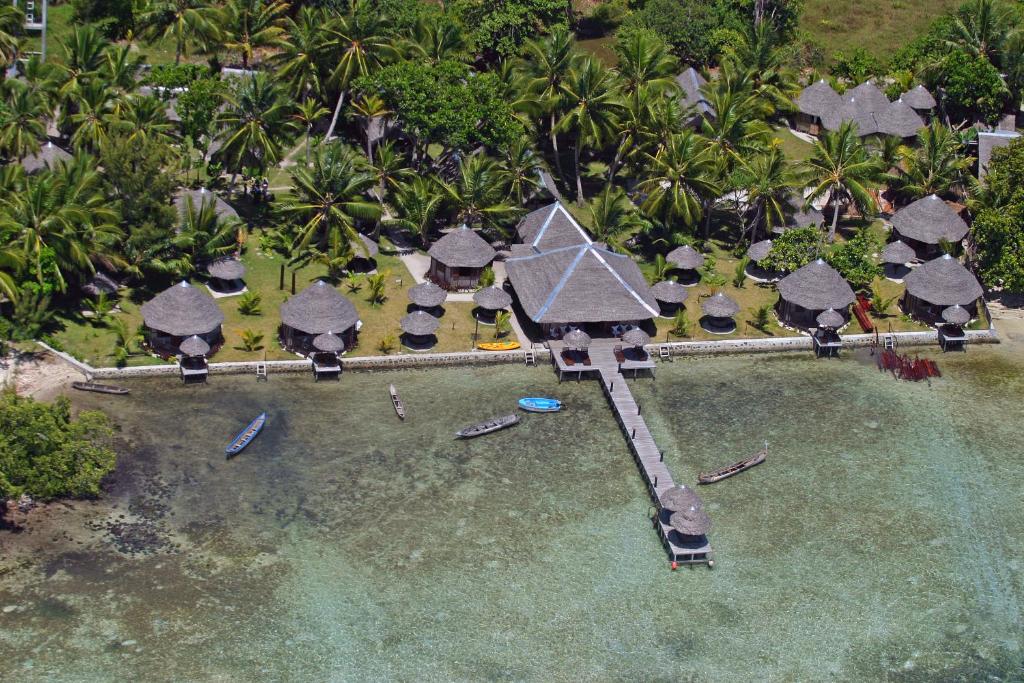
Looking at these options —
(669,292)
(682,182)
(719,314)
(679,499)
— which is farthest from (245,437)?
(682,182)

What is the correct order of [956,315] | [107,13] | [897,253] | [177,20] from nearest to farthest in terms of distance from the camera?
[956,315] < [897,253] < [177,20] < [107,13]

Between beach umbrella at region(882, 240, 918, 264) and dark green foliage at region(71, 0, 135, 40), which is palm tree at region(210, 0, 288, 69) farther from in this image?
beach umbrella at region(882, 240, 918, 264)

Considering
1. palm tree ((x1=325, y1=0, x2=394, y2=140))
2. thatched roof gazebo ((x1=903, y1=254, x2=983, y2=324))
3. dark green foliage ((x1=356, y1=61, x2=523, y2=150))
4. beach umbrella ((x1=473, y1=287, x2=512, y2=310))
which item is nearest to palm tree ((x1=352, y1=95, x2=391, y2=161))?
palm tree ((x1=325, y1=0, x2=394, y2=140))

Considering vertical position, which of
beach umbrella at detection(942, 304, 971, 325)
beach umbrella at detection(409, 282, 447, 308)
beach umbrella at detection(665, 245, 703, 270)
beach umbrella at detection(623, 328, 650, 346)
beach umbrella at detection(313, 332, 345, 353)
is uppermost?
beach umbrella at detection(942, 304, 971, 325)

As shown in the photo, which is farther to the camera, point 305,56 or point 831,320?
point 305,56

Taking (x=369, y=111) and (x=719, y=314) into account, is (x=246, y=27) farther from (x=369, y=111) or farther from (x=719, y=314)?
(x=719, y=314)

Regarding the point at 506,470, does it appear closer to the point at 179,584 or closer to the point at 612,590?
the point at 612,590

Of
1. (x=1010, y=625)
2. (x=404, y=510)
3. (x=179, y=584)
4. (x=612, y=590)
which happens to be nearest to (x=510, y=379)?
(x=404, y=510)
